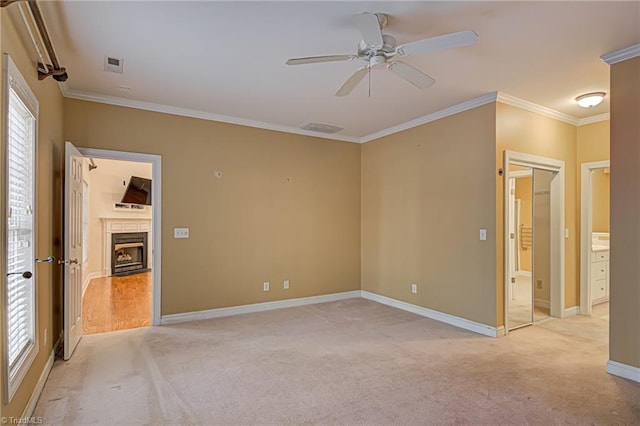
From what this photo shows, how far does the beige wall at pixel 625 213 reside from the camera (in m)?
2.88

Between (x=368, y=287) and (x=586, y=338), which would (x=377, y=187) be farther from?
(x=586, y=338)

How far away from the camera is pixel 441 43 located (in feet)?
7.39

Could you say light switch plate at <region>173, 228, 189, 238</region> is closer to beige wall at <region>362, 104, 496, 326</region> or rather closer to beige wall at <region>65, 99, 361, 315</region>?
beige wall at <region>65, 99, 361, 315</region>

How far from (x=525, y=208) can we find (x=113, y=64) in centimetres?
505

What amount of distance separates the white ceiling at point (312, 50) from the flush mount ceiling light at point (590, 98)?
0.31 feet

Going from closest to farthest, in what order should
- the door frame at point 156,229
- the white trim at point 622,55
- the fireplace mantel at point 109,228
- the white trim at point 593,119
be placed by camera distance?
the white trim at point 622,55, the door frame at point 156,229, the white trim at point 593,119, the fireplace mantel at point 109,228

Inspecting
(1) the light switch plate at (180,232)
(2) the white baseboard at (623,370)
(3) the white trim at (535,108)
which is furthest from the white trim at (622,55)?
(1) the light switch plate at (180,232)

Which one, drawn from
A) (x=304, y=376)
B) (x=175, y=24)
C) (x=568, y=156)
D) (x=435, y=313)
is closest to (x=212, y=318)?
(x=304, y=376)

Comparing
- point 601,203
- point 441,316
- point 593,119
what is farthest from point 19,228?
point 601,203

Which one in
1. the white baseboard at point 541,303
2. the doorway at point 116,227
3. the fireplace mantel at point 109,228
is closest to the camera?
the white baseboard at point 541,303

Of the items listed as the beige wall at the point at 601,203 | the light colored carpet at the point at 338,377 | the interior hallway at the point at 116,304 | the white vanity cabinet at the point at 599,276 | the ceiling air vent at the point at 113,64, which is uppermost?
the ceiling air vent at the point at 113,64

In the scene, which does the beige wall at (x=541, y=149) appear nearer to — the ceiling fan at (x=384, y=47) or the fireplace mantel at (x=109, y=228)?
the ceiling fan at (x=384, y=47)

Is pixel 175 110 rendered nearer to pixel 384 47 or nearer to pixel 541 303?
pixel 384 47

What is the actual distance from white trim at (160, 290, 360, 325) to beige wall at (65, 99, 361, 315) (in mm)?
70
